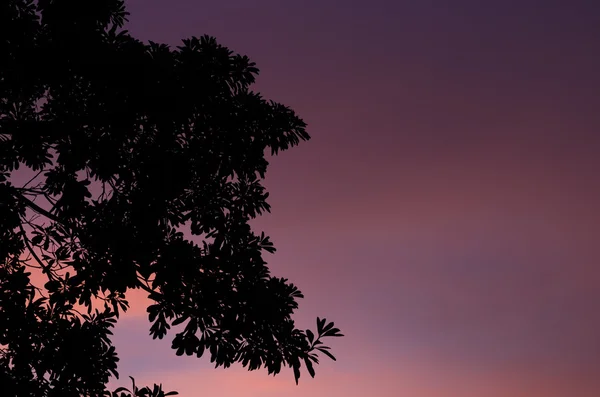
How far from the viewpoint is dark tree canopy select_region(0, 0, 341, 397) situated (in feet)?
28.6

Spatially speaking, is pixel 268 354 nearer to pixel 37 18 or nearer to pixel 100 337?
pixel 100 337

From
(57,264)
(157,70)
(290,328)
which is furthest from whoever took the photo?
(57,264)

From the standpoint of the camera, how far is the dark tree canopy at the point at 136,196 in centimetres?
871

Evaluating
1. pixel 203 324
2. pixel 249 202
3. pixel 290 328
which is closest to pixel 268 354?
pixel 290 328

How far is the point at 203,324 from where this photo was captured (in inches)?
345

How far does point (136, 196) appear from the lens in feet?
29.8

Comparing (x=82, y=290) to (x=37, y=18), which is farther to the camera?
(x=37, y=18)

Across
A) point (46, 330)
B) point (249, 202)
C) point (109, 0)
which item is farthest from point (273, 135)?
→ point (46, 330)

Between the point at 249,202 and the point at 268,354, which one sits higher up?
the point at 249,202

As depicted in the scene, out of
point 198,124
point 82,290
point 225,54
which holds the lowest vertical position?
point 82,290

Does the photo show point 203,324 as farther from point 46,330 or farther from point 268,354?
point 46,330

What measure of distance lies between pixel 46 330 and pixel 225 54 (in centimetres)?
535

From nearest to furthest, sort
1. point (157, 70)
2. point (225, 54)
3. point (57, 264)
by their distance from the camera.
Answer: point (157, 70) → point (225, 54) → point (57, 264)

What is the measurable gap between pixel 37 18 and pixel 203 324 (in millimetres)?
6186
